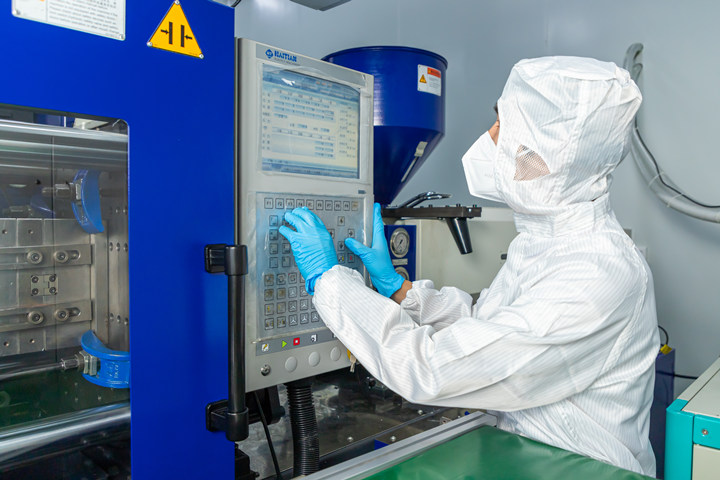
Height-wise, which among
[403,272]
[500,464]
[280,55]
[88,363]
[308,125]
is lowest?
[500,464]

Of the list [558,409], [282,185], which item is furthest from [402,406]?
[282,185]

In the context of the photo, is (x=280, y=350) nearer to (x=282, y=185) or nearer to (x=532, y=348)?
(x=282, y=185)

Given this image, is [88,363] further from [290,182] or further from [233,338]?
[290,182]

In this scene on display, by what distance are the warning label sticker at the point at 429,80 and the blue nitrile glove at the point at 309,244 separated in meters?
0.81

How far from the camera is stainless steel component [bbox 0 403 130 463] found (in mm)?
737

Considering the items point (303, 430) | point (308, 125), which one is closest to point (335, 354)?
point (303, 430)

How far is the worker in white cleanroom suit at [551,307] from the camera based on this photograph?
87 centimetres

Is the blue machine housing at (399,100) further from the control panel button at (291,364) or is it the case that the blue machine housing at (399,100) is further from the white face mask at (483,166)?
the control panel button at (291,364)

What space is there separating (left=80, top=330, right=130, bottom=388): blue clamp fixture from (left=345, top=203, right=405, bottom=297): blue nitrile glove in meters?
0.49

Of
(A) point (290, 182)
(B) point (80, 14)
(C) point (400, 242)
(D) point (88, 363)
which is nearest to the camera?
(B) point (80, 14)

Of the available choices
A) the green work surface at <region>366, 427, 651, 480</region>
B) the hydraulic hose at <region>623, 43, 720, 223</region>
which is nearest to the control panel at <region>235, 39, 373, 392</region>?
the green work surface at <region>366, 427, 651, 480</region>

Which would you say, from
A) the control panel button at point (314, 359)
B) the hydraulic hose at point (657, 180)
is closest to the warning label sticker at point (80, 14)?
the control panel button at point (314, 359)

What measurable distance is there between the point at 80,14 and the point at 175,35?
5.3 inches

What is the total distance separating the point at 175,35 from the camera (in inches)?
30.9
